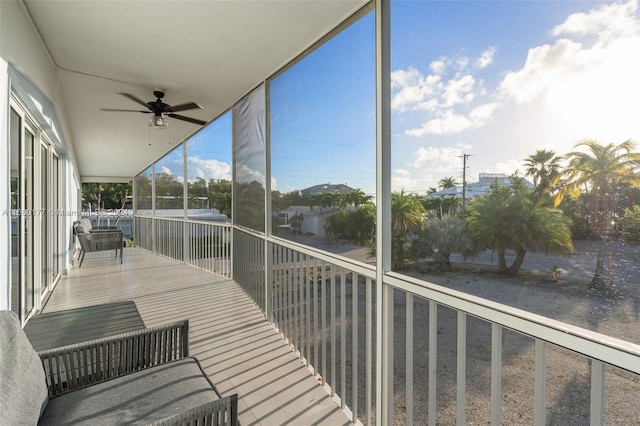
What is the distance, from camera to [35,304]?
11.2ft

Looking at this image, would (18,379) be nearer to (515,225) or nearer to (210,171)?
(515,225)

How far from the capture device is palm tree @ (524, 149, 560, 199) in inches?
42.0

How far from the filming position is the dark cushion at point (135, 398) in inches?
49.6

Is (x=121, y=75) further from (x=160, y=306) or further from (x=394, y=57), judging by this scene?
(x=394, y=57)

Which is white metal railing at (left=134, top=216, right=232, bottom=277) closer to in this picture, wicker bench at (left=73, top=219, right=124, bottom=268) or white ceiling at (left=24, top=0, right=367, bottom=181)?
wicker bench at (left=73, top=219, right=124, bottom=268)

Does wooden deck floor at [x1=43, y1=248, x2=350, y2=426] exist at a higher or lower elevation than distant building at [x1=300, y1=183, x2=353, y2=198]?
lower

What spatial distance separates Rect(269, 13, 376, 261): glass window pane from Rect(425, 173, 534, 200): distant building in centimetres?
56

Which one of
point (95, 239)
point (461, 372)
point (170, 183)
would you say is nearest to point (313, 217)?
point (461, 372)

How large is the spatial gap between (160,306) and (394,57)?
3.50 meters

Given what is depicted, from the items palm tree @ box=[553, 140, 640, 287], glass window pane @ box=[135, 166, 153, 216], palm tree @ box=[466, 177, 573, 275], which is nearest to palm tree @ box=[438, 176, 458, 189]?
palm tree @ box=[466, 177, 573, 275]

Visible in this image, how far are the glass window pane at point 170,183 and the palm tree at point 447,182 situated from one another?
630 centimetres

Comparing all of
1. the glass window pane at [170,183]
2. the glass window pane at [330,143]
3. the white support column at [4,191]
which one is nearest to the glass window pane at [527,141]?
the glass window pane at [330,143]

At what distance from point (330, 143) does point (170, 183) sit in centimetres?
644

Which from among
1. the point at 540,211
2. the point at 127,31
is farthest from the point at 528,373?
the point at 127,31
